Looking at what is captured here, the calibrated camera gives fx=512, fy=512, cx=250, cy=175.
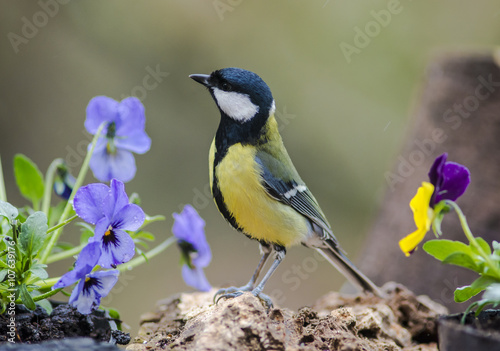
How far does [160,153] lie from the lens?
19.0ft

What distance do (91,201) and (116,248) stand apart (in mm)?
155

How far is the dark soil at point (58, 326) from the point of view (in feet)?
4.83

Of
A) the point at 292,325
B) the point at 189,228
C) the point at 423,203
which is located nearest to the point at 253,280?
the point at 189,228

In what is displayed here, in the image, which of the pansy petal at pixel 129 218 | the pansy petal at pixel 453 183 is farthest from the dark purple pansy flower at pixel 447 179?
the pansy petal at pixel 129 218

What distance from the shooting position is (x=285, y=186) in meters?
2.05

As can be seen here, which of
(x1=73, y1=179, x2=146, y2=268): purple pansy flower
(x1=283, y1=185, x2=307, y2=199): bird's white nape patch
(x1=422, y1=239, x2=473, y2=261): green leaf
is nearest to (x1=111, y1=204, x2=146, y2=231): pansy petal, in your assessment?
(x1=73, y1=179, x2=146, y2=268): purple pansy flower

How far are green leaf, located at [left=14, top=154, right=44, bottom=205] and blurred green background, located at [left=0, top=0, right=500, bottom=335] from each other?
3.33m

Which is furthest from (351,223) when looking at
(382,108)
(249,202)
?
(249,202)

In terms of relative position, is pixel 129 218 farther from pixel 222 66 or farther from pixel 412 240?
pixel 222 66

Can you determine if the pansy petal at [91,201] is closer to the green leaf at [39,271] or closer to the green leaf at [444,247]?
the green leaf at [39,271]

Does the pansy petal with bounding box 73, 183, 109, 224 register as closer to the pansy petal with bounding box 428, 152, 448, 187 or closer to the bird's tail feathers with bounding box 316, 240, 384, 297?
the pansy petal with bounding box 428, 152, 448, 187

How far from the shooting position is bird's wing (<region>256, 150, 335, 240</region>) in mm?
1983

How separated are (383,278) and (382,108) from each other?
3402mm

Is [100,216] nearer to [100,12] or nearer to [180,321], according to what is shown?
[180,321]
